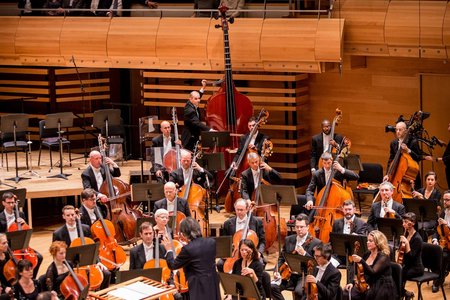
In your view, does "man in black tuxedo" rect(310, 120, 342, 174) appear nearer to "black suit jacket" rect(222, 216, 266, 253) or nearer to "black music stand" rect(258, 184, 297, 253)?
"black music stand" rect(258, 184, 297, 253)

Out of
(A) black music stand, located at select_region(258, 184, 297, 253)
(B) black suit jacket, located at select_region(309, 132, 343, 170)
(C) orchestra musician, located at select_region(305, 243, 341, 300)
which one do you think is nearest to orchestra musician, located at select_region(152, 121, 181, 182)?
(B) black suit jacket, located at select_region(309, 132, 343, 170)

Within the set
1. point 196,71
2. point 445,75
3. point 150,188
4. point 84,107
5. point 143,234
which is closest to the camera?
point 143,234

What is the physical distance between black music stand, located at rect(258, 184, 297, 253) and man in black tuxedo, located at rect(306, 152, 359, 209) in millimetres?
679

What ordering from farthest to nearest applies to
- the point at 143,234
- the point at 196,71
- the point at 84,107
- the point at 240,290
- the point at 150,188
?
the point at 84,107, the point at 196,71, the point at 150,188, the point at 143,234, the point at 240,290

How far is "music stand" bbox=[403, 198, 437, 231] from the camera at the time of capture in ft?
39.3

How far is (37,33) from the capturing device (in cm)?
1705

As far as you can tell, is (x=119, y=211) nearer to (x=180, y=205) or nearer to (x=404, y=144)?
(x=180, y=205)

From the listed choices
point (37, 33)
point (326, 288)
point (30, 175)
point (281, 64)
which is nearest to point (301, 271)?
point (326, 288)

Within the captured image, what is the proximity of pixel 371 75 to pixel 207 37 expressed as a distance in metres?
2.49

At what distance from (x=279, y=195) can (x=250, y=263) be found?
175 centimetres

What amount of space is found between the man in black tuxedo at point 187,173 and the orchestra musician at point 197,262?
3.46 meters

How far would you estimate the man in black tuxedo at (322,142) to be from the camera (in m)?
14.4

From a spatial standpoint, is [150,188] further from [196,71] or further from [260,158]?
[196,71]

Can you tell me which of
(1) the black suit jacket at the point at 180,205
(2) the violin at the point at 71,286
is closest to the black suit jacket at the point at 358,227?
(1) the black suit jacket at the point at 180,205
